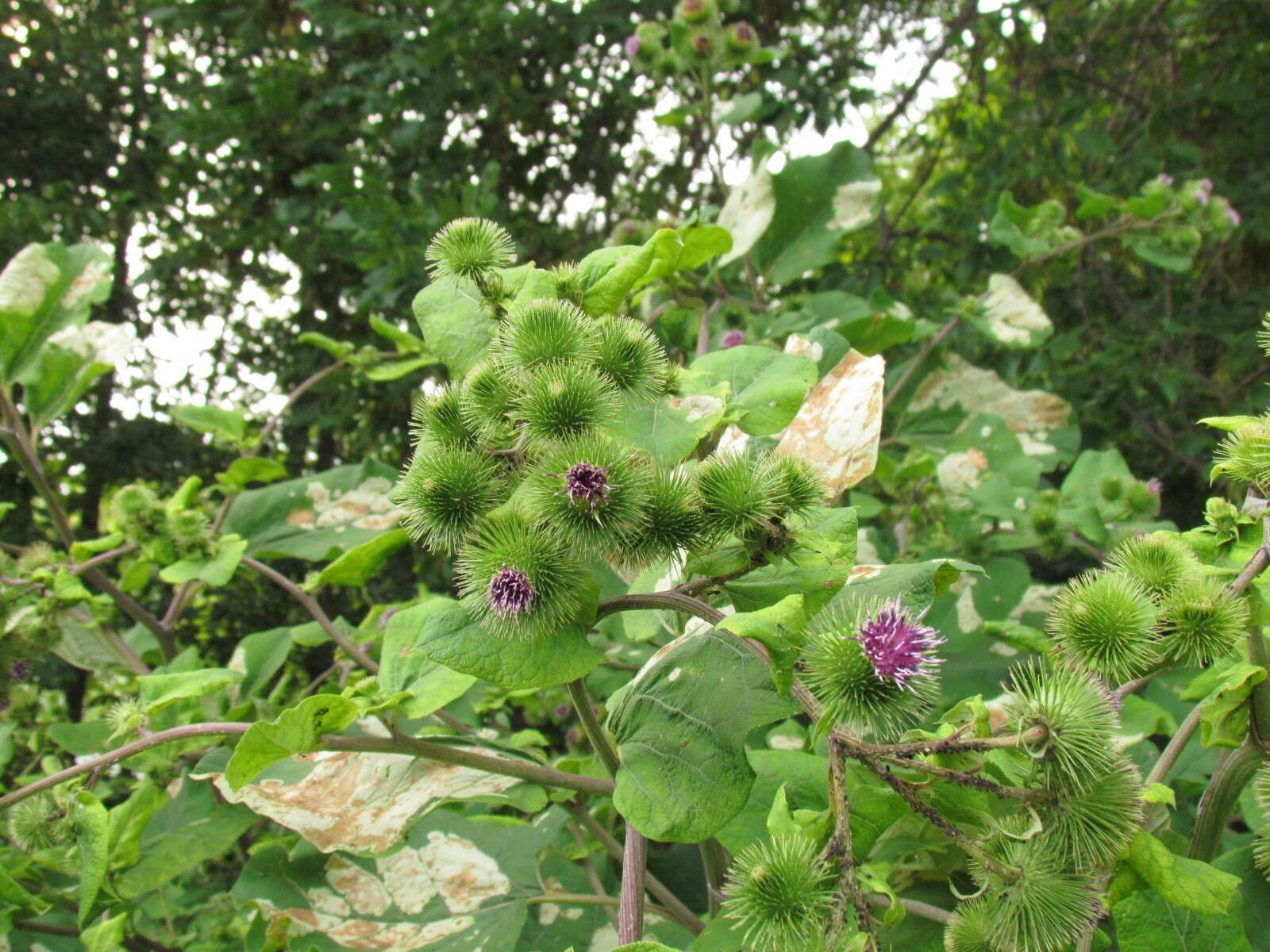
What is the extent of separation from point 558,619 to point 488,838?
684 millimetres

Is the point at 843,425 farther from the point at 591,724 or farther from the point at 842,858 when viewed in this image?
the point at 842,858

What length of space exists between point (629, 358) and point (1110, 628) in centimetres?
50

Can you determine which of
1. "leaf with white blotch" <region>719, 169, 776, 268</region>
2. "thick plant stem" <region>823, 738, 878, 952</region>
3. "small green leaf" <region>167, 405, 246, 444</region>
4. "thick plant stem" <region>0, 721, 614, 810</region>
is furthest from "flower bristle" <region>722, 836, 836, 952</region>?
Result: "small green leaf" <region>167, 405, 246, 444</region>

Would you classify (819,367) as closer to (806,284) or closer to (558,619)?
(558,619)

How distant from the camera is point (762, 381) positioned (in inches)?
39.8

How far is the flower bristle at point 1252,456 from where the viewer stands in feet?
2.66

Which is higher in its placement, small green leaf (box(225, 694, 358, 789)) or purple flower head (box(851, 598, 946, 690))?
purple flower head (box(851, 598, 946, 690))

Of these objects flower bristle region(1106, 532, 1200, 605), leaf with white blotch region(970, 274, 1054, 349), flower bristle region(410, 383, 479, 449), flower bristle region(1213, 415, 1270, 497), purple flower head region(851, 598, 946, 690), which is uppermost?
flower bristle region(410, 383, 479, 449)

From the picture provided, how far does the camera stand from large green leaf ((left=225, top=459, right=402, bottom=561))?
1910 mm

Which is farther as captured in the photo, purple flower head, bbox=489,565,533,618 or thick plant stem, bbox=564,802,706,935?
thick plant stem, bbox=564,802,706,935

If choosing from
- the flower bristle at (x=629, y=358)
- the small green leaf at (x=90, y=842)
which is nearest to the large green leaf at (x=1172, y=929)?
the flower bristle at (x=629, y=358)

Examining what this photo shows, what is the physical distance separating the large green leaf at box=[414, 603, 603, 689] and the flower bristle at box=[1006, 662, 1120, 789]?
1.23ft

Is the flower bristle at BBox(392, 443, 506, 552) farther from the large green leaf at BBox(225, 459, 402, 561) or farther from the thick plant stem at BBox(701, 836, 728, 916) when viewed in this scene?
the large green leaf at BBox(225, 459, 402, 561)

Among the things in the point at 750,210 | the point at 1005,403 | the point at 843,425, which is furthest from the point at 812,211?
the point at 843,425
